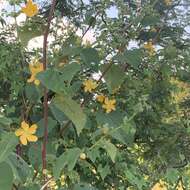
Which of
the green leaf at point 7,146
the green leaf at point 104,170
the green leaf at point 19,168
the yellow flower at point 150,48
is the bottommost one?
the green leaf at point 104,170

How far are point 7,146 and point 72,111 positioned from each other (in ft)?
0.69

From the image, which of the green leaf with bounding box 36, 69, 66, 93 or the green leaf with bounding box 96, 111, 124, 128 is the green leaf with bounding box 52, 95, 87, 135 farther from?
the green leaf with bounding box 96, 111, 124, 128

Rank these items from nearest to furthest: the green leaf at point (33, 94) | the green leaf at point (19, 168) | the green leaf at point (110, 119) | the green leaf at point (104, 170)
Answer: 1. the green leaf at point (19, 168)
2. the green leaf at point (33, 94)
3. the green leaf at point (110, 119)
4. the green leaf at point (104, 170)

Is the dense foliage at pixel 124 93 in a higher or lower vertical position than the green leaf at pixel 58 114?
lower

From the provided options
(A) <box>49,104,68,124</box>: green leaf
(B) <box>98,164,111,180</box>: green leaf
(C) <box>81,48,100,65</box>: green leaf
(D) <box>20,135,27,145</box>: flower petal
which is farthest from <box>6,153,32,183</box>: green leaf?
(B) <box>98,164,111,180</box>: green leaf

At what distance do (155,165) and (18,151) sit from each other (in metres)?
1.39

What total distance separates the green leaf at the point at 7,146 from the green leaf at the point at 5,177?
2 centimetres

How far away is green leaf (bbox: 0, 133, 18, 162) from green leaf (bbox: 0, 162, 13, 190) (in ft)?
0.05

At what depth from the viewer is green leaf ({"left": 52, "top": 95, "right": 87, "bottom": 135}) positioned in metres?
1.21

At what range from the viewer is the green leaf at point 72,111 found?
3.97 feet

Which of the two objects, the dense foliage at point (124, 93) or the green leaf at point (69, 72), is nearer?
the green leaf at point (69, 72)

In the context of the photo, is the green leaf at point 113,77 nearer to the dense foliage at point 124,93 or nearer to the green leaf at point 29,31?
the dense foliage at point 124,93

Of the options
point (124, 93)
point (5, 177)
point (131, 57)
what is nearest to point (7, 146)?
point (5, 177)

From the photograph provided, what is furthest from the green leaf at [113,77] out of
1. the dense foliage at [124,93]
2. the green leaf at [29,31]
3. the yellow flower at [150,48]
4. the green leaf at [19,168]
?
the yellow flower at [150,48]
